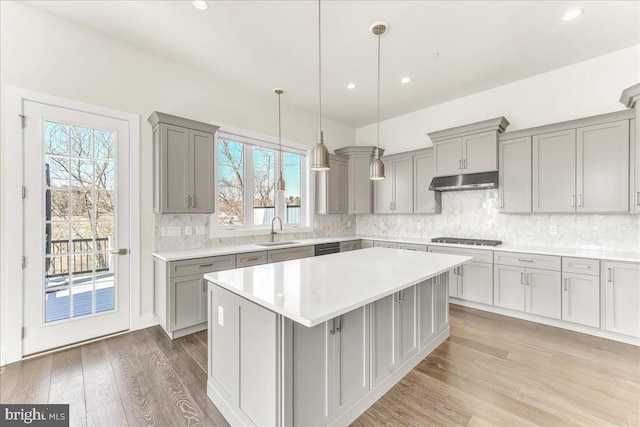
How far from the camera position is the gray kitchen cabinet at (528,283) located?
3.14 m

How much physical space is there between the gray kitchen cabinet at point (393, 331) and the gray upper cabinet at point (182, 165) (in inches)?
95.8

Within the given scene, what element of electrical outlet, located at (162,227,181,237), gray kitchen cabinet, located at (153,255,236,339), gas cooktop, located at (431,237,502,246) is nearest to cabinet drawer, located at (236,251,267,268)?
gray kitchen cabinet, located at (153,255,236,339)

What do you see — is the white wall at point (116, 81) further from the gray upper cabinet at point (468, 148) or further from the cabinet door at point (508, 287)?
the cabinet door at point (508, 287)

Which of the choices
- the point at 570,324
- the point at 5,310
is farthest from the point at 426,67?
the point at 5,310

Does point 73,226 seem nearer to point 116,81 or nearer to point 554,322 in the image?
point 116,81

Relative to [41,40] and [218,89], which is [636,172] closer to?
[218,89]

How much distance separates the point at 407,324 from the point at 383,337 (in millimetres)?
361

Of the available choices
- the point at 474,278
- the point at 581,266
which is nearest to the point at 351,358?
the point at 474,278

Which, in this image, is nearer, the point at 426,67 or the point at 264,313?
the point at 264,313

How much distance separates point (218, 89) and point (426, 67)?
111 inches

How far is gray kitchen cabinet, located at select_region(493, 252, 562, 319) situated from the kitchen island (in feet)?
5.77

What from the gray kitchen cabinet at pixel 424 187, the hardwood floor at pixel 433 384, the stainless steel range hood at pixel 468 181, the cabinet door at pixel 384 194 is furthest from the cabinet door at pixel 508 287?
the cabinet door at pixel 384 194

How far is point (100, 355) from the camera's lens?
2.54 meters

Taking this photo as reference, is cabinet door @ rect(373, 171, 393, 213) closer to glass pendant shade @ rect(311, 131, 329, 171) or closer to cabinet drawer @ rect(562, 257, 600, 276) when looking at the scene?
cabinet drawer @ rect(562, 257, 600, 276)
